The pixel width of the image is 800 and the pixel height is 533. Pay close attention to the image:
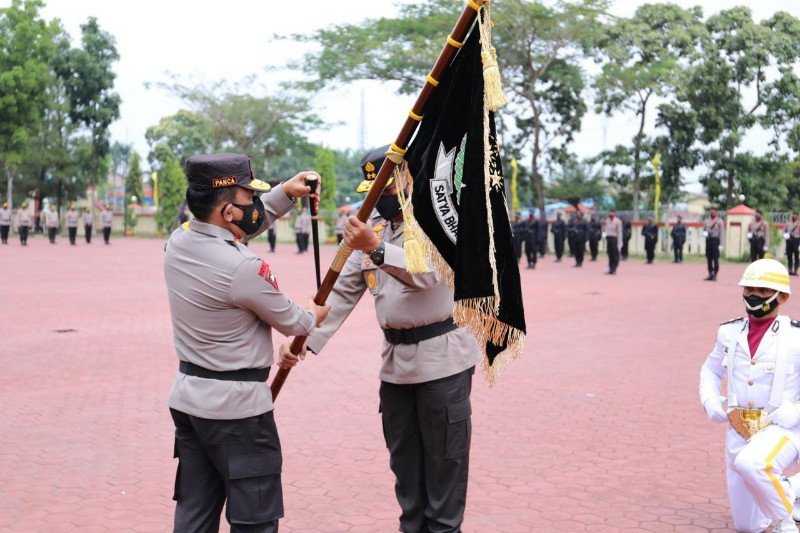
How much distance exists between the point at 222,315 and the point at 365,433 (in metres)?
3.66

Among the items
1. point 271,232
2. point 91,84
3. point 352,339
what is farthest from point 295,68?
point 352,339

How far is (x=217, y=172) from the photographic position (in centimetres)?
349

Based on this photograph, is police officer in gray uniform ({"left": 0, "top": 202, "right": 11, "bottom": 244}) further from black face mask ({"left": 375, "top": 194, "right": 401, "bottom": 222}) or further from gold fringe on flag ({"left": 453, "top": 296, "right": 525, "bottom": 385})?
gold fringe on flag ({"left": 453, "top": 296, "right": 525, "bottom": 385})

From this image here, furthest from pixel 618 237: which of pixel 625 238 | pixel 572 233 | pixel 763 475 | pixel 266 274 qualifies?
pixel 266 274

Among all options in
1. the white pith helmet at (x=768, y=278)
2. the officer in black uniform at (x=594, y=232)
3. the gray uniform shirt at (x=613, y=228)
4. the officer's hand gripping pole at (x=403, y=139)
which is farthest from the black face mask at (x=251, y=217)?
the officer in black uniform at (x=594, y=232)

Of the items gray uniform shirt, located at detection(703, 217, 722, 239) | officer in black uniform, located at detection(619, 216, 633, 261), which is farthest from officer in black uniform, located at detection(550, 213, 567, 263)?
gray uniform shirt, located at detection(703, 217, 722, 239)

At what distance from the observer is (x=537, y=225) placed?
29.3 meters

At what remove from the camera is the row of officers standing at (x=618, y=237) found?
2420 centimetres

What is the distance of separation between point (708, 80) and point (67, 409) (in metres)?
30.0

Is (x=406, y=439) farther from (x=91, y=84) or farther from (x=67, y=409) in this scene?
(x=91, y=84)

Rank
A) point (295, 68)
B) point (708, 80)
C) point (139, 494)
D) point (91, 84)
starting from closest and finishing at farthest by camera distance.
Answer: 1. point (139, 494)
2. point (708, 80)
3. point (295, 68)
4. point (91, 84)

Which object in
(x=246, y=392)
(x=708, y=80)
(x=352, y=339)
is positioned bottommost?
(x=352, y=339)

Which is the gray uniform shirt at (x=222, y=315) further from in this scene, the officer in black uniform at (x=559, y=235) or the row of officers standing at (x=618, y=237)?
the officer in black uniform at (x=559, y=235)

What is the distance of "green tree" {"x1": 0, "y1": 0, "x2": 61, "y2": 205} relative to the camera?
39.7 meters
